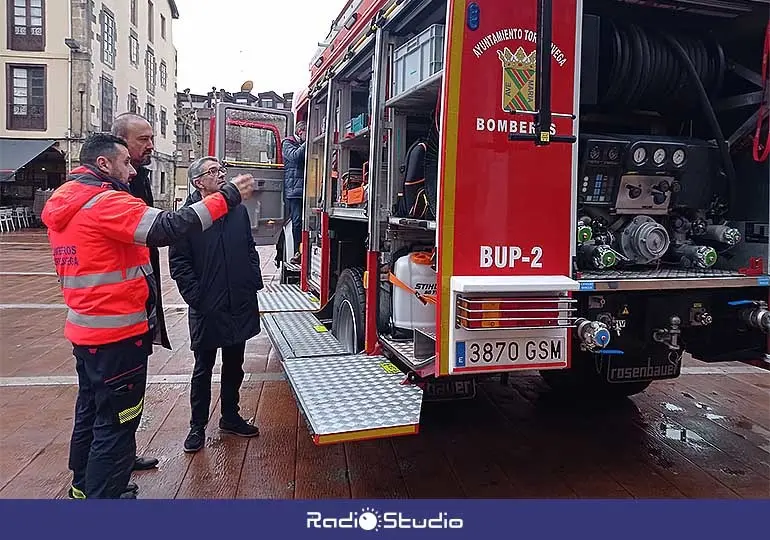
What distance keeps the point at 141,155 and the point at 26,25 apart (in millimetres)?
28900

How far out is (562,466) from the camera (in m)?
4.08

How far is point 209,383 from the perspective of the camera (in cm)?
440

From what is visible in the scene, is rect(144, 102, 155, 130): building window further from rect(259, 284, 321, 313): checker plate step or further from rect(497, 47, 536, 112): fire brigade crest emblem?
rect(497, 47, 536, 112): fire brigade crest emblem

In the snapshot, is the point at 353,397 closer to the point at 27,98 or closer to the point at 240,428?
the point at 240,428

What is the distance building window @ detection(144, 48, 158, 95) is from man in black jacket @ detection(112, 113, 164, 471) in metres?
34.1

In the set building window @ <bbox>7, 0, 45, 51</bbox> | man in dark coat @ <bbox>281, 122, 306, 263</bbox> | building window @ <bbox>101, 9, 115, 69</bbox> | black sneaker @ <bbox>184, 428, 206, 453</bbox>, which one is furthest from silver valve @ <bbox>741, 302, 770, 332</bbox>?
building window @ <bbox>101, 9, 115, 69</bbox>

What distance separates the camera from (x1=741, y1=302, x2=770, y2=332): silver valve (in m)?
3.52

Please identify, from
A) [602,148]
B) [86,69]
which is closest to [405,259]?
[602,148]

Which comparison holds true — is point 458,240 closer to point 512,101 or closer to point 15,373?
point 512,101

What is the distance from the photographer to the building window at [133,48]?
32594 millimetres

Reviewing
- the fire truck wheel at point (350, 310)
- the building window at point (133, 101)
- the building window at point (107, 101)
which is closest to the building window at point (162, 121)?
the building window at point (133, 101)

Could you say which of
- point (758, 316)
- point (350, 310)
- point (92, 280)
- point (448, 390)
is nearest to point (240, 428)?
point (350, 310)

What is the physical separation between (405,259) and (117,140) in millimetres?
1689

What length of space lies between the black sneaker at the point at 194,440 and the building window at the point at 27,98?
27541 millimetres
